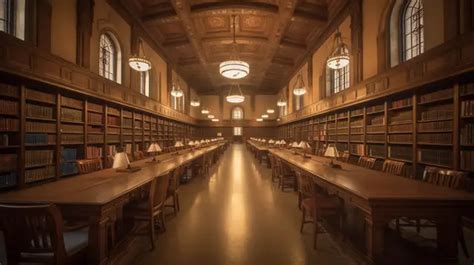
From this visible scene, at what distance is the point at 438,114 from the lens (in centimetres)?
422

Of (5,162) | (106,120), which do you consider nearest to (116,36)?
(106,120)

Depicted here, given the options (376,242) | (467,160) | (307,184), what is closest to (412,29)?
(467,160)

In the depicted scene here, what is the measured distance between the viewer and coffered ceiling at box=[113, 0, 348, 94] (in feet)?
28.2

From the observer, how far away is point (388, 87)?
5.34 m

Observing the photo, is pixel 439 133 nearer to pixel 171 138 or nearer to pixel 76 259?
pixel 76 259

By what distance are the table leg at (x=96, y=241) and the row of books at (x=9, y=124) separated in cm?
317

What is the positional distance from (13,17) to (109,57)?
3.40m

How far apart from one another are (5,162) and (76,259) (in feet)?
10.3

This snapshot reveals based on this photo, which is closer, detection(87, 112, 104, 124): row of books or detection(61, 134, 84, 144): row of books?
detection(61, 134, 84, 144): row of books

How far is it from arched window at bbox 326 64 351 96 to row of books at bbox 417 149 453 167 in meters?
5.00

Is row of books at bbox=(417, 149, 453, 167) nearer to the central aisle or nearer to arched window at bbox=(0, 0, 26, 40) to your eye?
the central aisle

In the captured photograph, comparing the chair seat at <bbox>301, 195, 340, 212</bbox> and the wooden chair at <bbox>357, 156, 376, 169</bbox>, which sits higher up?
the wooden chair at <bbox>357, 156, 376, 169</bbox>

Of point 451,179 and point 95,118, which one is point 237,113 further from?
point 451,179

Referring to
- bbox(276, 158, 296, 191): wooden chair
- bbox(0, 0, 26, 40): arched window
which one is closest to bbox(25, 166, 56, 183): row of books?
bbox(0, 0, 26, 40): arched window
